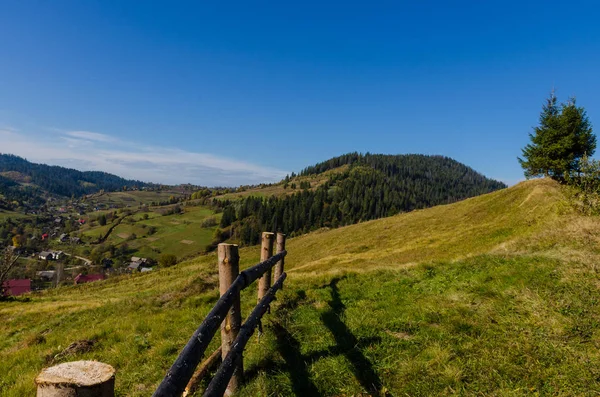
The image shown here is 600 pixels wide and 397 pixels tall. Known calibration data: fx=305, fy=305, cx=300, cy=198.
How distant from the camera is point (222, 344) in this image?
228 inches

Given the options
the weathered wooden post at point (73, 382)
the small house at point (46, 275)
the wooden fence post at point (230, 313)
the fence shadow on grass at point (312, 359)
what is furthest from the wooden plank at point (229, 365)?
the small house at point (46, 275)

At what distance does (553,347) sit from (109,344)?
11400 millimetres

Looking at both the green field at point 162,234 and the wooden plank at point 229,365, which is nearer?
the wooden plank at point 229,365

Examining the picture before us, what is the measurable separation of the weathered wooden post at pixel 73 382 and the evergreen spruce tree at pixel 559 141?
43750mm

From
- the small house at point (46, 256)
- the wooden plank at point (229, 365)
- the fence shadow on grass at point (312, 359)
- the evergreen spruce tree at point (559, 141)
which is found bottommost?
the small house at point (46, 256)

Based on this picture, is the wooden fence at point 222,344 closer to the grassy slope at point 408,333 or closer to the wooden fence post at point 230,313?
the wooden fence post at point 230,313

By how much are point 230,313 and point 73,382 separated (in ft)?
11.9

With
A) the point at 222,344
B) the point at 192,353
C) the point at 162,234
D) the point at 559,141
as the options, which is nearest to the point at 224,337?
the point at 222,344

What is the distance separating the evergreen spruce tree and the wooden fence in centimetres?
4114

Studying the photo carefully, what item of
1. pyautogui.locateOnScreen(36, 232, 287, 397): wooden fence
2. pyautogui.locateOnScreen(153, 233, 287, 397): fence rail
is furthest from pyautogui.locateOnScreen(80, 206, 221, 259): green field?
pyautogui.locateOnScreen(153, 233, 287, 397): fence rail

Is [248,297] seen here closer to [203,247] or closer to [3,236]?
[203,247]

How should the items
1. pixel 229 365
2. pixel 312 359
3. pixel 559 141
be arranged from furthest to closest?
pixel 559 141 < pixel 312 359 < pixel 229 365

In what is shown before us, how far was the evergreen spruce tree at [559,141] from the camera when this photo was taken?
34781 millimetres

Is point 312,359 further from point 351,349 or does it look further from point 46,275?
point 46,275
